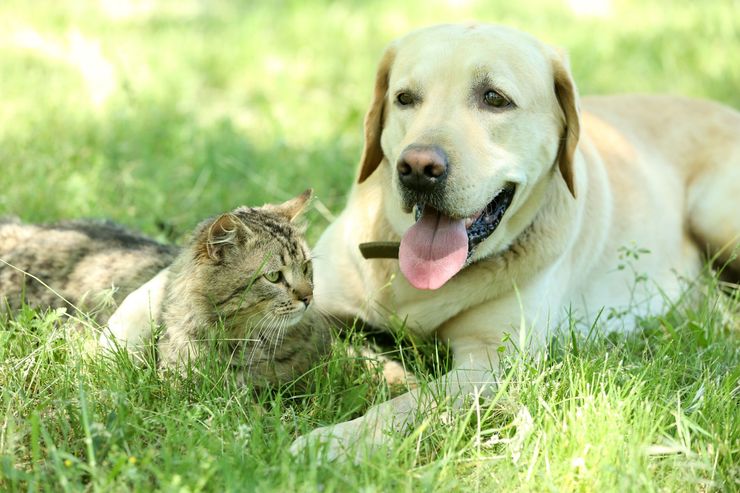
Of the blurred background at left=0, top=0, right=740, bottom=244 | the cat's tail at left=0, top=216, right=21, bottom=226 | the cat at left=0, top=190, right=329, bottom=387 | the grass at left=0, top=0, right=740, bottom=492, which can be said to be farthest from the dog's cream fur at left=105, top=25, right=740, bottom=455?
the blurred background at left=0, top=0, right=740, bottom=244

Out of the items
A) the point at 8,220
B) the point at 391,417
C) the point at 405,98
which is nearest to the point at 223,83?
the point at 8,220

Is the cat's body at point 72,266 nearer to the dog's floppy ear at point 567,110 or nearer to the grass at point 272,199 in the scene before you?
the grass at point 272,199

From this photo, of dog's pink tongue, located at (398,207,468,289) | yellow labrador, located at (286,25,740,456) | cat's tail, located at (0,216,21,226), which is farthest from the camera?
cat's tail, located at (0,216,21,226)

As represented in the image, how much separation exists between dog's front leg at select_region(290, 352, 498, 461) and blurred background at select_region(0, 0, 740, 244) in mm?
1886

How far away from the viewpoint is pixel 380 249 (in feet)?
12.4

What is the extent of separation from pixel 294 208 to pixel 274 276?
367mm

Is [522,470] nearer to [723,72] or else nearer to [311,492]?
[311,492]

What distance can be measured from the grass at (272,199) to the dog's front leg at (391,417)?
6cm

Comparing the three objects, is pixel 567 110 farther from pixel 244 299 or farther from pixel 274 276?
pixel 244 299

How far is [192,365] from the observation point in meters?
3.20

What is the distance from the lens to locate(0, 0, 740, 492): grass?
106 inches

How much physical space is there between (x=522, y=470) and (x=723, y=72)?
5.69 metres

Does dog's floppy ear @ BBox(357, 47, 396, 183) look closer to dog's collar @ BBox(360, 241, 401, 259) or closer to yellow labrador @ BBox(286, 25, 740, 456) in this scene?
yellow labrador @ BBox(286, 25, 740, 456)

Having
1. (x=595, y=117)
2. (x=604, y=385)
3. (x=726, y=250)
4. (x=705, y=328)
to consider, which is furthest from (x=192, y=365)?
(x=726, y=250)
